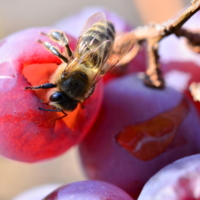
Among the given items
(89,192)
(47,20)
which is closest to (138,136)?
(89,192)

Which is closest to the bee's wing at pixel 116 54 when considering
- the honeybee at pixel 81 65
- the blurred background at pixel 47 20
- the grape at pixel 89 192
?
the honeybee at pixel 81 65

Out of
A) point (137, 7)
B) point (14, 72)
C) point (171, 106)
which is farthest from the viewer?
point (137, 7)

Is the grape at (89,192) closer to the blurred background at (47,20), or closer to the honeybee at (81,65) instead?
the honeybee at (81,65)

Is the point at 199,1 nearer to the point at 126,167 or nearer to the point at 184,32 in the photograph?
the point at 184,32

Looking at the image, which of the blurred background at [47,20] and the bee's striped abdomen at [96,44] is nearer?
the bee's striped abdomen at [96,44]

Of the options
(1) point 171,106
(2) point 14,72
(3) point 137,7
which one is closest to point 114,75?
(1) point 171,106

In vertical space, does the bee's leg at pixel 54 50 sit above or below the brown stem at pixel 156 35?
above
